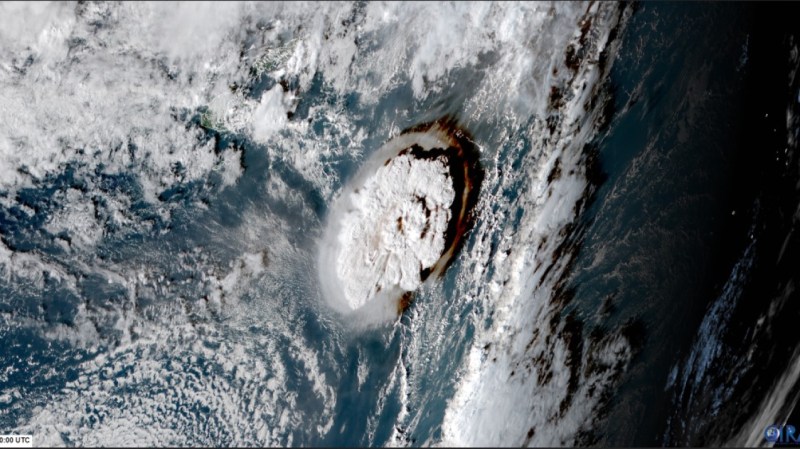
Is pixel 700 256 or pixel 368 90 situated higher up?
pixel 368 90

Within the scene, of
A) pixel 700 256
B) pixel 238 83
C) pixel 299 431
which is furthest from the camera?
pixel 700 256

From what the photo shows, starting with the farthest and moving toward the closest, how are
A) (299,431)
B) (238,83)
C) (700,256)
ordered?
(700,256) → (299,431) → (238,83)

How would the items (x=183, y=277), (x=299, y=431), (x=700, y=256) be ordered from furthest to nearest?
(x=700, y=256) < (x=299, y=431) < (x=183, y=277)

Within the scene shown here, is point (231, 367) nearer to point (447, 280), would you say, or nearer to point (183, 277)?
point (183, 277)

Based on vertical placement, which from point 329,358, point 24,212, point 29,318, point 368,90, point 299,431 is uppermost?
point 368,90

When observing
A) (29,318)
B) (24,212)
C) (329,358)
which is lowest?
Result: (329,358)

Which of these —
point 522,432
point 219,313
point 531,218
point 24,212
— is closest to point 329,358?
point 219,313

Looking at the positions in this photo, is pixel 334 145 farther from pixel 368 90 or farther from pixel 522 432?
pixel 522 432

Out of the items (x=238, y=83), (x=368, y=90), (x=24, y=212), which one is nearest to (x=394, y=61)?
(x=368, y=90)

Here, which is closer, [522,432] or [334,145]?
[334,145]
